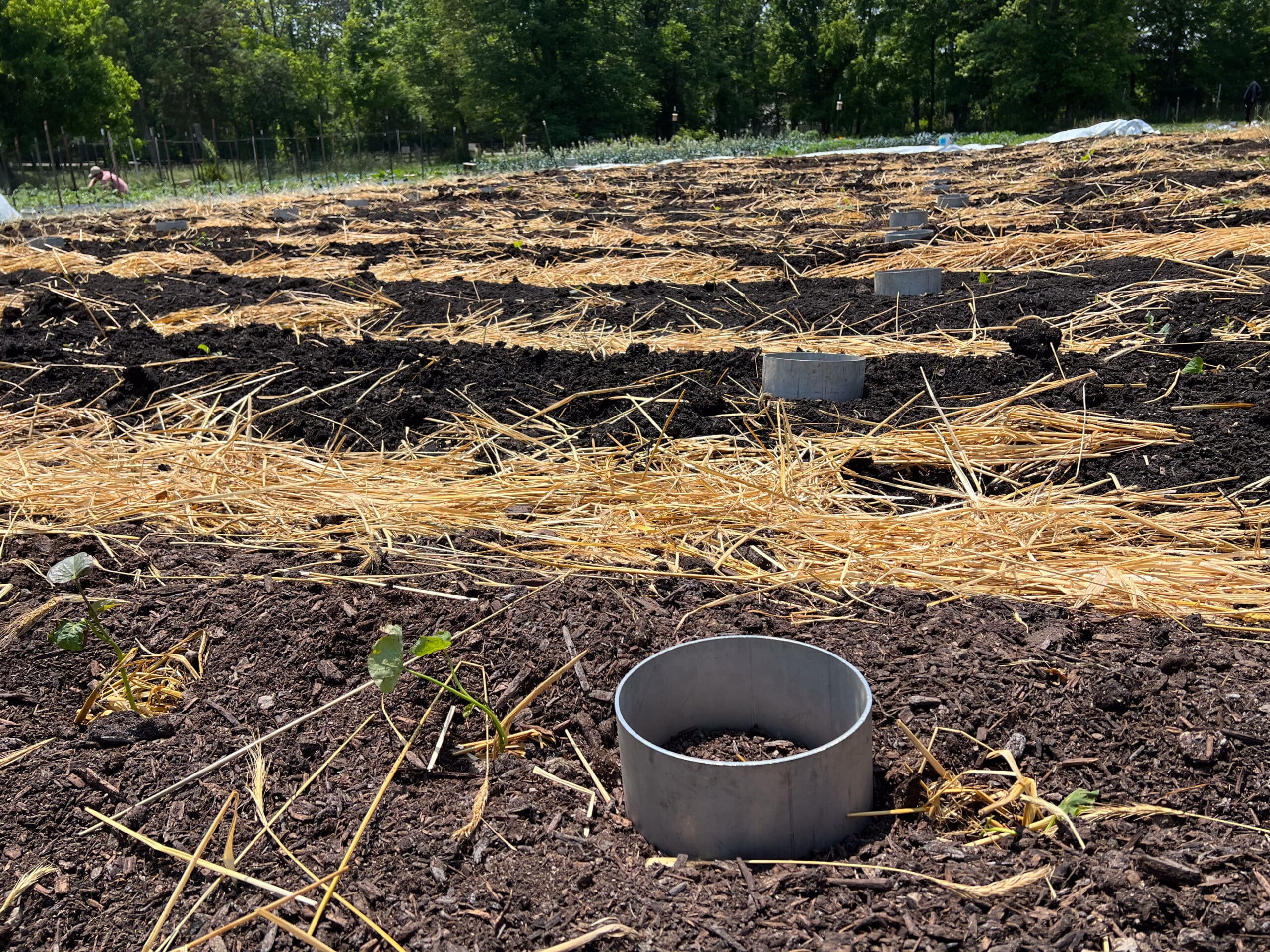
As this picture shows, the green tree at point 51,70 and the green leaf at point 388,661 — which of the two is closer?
the green leaf at point 388,661

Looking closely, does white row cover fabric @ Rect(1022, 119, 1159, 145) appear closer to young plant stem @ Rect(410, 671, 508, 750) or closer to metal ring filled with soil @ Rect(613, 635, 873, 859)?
metal ring filled with soil @ Rect(613, 635, 873, 859)

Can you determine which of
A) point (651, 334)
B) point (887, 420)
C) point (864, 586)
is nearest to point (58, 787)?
point (864, 586)

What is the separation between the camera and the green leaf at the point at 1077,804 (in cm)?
184

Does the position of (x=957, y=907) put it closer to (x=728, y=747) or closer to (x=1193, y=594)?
(x=728, y=747)

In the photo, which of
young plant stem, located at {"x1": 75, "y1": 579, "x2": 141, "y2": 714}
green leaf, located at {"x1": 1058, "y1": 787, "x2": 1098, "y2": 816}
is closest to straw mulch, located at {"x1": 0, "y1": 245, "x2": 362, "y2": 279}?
young plant stem, located at {"x1": 75, "y1": 579, "x2": 141, "y2": 714}

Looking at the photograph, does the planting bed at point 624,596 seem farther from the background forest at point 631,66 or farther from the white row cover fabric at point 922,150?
the background forest at point 631,66

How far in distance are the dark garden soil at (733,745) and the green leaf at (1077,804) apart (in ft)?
1.84

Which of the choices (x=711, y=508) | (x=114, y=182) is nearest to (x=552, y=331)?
(x=711, y=508)

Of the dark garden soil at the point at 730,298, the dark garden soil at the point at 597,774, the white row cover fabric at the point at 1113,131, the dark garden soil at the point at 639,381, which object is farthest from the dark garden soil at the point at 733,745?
the white row cover fabric at the point at 1113,131

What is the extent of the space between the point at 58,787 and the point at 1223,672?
2.75 meters

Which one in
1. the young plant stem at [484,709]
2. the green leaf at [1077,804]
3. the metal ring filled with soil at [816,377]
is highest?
the metal ring filled with soil at [816,377]

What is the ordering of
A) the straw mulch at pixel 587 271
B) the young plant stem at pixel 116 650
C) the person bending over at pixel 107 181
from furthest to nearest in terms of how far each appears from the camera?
1. the person bending over at pixel 107 181
2. the straw mulch at pixel 587 271
3. the young plant stem at pixel 116 650

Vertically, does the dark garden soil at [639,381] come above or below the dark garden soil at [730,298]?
below

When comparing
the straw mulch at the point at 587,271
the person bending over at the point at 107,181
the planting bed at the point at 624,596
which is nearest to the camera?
the planting bed at the point at 624,596
